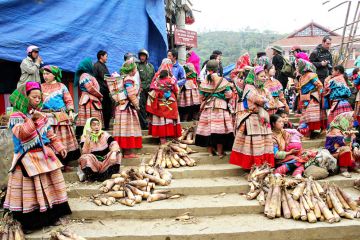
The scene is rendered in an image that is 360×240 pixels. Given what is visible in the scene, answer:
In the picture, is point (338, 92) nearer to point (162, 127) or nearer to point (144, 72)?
point (162, 127)

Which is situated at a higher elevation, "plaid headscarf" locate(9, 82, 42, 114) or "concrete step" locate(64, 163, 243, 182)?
"plaid headscarf" locate(9, 82, 42, 114)

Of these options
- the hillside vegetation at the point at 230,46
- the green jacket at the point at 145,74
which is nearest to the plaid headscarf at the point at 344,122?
the green jacket at the point at 145,74

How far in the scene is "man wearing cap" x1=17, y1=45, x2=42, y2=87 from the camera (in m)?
6.49

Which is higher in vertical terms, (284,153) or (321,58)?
(321,58)

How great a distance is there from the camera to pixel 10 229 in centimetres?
447

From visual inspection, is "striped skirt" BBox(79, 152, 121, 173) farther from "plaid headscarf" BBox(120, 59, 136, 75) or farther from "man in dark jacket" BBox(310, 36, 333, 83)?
"man in dark jacket" BBox(310, 36, 333, 83)

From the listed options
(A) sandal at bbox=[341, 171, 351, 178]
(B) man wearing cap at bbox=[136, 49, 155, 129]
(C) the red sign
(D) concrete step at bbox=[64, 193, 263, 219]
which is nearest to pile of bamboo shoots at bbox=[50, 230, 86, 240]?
(D) concrete step at bbox=[64, 193, 263, 219]

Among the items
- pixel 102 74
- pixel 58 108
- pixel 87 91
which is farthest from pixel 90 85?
pixel 58 108

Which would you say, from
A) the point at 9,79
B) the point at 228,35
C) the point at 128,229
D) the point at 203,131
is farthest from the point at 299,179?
the point at 228,35

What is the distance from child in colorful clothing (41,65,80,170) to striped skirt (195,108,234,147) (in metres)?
2.42

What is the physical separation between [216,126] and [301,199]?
1.99m

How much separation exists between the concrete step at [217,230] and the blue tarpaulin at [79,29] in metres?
3.95

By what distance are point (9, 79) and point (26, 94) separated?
4.03m

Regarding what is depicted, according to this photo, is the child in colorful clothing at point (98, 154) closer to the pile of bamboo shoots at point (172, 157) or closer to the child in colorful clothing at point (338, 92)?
the pile of bamboo shoots at point (172, 157)
